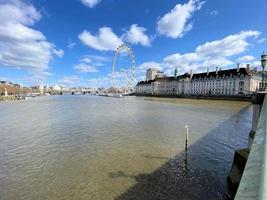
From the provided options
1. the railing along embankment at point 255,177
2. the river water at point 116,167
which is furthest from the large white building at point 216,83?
the railing along embankment at point 255,177

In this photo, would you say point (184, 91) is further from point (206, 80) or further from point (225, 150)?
point (225, 150)

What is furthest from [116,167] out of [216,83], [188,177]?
[216,83]

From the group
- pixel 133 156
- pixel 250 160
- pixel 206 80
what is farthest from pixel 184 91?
pixel 250 160

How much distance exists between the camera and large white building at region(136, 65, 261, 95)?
8838cm

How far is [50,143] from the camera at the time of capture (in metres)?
15.2

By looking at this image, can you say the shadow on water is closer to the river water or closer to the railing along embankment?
the river water

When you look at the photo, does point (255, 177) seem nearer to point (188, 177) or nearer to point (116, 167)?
point (188, 177)

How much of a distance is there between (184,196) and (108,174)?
3.83 meters

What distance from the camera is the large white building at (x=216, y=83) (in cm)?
8838

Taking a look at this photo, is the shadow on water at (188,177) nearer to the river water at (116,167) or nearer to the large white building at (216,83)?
the river water at (116,167)

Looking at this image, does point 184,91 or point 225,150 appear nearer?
point 225,150

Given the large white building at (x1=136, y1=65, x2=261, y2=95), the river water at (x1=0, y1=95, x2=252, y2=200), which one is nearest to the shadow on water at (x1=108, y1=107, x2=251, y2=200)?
the river water at (x1=0, y1=95, x2=252, y2=200)

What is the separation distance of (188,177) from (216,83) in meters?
108

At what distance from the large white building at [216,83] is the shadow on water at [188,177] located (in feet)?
201
